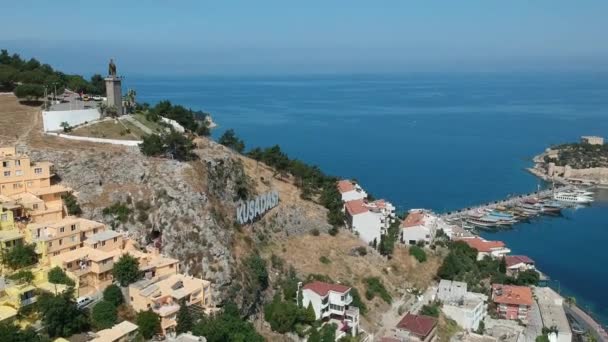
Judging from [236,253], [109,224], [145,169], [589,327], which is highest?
[145,169]

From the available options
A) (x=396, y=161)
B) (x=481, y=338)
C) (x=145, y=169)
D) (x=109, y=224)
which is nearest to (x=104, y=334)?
(x=109, y=224)

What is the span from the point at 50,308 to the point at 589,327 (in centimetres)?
4943

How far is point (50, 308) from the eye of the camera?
28188 mm

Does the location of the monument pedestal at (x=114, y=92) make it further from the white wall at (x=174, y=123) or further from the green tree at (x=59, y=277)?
the green tree at (x=59, y=277)

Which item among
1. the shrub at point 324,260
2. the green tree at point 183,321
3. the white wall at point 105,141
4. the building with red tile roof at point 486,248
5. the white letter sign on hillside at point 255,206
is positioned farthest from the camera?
the building with red tile roof at point 486,248

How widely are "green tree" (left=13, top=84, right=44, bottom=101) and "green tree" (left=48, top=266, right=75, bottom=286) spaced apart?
27.3m

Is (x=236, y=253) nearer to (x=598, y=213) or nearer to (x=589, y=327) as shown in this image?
(x=589, y=327)

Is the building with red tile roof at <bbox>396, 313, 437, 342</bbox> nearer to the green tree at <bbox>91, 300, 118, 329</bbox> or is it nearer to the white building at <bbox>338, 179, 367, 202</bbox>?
the green tree at <bbox>91, 300, 118, 329</bbox>

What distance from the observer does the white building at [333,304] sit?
41500 millimetres

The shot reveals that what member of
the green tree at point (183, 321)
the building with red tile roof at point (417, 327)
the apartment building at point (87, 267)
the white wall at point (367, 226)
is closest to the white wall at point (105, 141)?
the apartment building at point (87, 267)

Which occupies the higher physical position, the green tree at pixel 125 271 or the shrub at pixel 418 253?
the green tree at pixel 125 271

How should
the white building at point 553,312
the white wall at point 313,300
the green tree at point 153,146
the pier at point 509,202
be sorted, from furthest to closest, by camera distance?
1. the pier at point 509,202
2. the white building at point 553,312
3. the green tree at point 153,146
4. the white wall at point 313,300

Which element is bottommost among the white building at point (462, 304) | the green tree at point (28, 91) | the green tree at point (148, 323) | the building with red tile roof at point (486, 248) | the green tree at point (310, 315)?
the building with red tile roof at point (486, 248)

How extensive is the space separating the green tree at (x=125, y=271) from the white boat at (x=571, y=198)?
A: 88.9 meters
